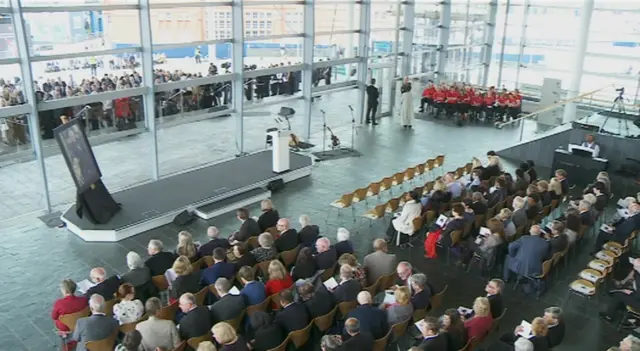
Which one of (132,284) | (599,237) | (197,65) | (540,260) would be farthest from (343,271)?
(197,65)

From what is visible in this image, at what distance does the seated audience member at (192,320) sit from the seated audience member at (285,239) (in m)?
2.30

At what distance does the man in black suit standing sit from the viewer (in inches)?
717

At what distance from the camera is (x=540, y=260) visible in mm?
8328

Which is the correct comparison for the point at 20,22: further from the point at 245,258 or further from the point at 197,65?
the point at 245,258

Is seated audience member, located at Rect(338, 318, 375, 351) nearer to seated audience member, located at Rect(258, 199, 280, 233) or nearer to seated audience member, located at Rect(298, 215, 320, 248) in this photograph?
seated audience member, located at Rect(298, 215, 320, 248)

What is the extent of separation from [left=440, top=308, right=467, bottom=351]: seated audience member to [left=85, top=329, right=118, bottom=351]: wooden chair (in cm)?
340

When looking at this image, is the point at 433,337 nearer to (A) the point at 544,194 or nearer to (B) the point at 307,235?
(B) the point at 307,235

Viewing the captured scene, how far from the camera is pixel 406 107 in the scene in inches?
711

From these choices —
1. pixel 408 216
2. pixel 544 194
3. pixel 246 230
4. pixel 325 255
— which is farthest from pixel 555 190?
pixel 246 230

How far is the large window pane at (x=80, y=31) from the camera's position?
1073cm

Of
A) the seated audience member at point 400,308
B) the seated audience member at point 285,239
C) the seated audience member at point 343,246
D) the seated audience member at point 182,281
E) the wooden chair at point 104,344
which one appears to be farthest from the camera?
the seated audience member at point 285,239

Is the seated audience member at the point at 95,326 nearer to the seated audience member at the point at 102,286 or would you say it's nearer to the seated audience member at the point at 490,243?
the seated audience member at the point at 102,286

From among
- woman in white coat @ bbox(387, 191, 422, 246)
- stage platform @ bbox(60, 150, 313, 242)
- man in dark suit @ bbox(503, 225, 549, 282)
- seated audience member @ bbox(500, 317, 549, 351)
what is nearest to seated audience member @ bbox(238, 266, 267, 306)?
seated audience member @ bbox(500, 317, 549, 351)

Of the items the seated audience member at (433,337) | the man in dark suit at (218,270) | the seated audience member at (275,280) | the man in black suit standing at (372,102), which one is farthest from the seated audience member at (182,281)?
the man in black suit standing at (372,102)
